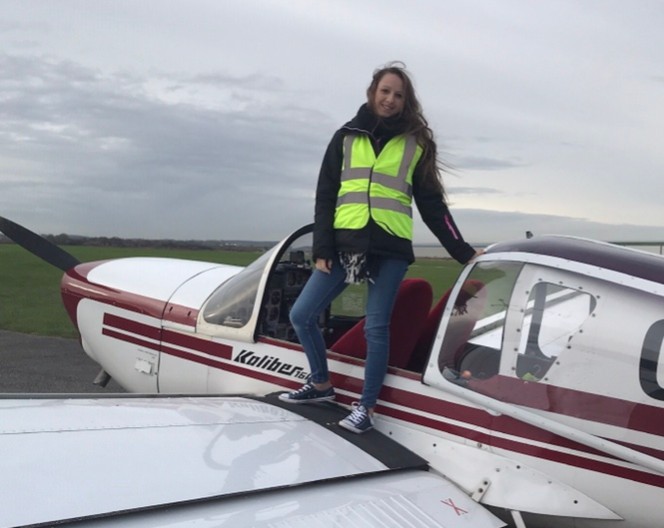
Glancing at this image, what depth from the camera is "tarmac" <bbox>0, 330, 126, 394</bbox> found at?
7273 mm

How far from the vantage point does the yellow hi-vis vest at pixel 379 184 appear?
10.5 ft

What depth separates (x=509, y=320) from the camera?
290cm

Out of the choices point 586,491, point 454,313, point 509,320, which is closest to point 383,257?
point 454,313

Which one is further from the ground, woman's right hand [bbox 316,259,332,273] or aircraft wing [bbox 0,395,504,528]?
woman's right hand [bbox 316,259,332,273]

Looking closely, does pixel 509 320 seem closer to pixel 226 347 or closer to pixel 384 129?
pixel 384 129

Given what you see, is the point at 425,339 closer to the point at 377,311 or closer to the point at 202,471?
the point at 377,311

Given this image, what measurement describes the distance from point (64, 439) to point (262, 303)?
1.60 m

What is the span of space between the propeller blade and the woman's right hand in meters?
3.37

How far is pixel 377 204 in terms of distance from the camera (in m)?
3.19

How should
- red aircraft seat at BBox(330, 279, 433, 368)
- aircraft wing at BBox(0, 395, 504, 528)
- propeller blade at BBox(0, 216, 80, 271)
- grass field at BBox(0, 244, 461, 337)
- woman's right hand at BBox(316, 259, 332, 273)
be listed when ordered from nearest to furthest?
aircraft wing at BBox(0, 395, 504, 528) → woman's right hand at BBox(316, 259, 332, 273) → red aircraft seat at BBox(330, 279, 433, 368) → propeller blade at BBox(0, 216, 80, 271) → grass field at BBox(0, 244, 461, 337)

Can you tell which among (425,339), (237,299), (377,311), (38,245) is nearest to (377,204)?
(377,311)

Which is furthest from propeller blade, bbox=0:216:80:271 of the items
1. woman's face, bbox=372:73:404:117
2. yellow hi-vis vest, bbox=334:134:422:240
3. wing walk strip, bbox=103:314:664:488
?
woman's face, bbox=372:73:404:117

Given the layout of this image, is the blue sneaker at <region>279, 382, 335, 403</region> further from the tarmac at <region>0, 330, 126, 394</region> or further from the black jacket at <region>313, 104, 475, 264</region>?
the tarmac at <region>0, 330, 126, 394</region>

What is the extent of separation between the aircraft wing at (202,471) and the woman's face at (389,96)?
60.2 inches
